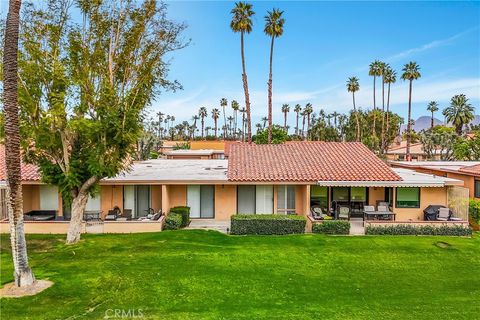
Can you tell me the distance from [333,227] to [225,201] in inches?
271

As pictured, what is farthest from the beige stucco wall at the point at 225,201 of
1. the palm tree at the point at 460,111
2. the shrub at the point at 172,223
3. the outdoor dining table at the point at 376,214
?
the palm tree at the point at 460,111

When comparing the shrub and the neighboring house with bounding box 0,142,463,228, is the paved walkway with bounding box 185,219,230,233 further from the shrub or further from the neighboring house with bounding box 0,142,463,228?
the shrub

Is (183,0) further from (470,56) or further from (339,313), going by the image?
(470,56)

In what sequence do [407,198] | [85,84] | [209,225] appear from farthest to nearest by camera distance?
[407,198], [209,225], [85,84]

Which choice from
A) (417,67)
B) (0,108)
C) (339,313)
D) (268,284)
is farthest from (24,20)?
(417,67)

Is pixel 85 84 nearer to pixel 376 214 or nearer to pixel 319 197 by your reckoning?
pixel 319 197

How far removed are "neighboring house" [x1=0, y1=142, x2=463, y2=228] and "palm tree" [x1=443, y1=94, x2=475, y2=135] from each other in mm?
57296

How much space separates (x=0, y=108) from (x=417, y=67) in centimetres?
6481

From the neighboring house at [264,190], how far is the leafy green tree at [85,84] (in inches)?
154

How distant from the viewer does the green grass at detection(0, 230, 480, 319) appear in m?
10.9

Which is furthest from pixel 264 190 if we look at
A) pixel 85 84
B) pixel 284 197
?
pixel 85 84

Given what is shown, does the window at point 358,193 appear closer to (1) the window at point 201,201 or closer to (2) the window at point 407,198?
(2) the window at point 407,198

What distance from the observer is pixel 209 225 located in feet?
69.8

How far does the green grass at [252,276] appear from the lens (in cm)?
1088
